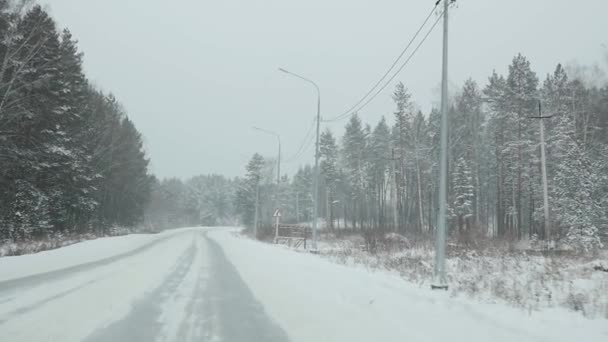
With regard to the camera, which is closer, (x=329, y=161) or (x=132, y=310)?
(x=132, y=310)

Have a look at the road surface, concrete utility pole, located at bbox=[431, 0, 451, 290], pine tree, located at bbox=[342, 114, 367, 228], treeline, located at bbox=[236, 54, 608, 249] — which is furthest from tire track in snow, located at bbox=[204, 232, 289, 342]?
pine tree, located at bbox=[342, 114, 367, 228]

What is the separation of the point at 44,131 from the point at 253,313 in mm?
22970

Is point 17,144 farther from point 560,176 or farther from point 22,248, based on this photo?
point 560,176

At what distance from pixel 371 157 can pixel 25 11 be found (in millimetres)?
49779

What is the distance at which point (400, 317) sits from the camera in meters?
5.59

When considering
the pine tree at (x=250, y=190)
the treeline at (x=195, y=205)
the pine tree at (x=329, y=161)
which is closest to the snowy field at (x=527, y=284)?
the pine tree at (x=329, y=161)

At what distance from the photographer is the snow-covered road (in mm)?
4477

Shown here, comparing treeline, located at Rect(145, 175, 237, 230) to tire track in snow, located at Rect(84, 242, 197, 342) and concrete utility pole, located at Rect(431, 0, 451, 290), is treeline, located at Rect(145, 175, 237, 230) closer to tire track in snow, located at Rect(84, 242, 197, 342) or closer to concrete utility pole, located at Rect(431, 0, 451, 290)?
tire track in snow, located at Rect(84, 242, 197, 342)

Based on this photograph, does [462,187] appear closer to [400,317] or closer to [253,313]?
[400,317]

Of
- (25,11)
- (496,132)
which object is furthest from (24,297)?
(496,132)

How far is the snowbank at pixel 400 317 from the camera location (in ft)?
14.1

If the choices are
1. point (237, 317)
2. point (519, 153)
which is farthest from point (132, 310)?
point (519, 153)

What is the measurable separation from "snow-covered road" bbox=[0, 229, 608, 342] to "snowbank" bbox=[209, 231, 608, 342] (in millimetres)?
13

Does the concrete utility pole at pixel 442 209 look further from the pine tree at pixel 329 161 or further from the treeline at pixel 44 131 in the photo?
the pine tree at pixel 329 161
